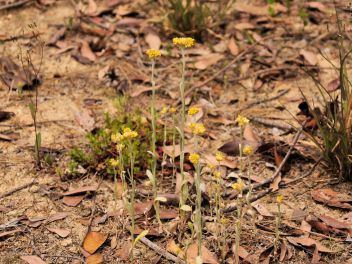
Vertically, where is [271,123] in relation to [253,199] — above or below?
above

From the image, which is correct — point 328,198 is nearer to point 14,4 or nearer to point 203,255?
point 203,255

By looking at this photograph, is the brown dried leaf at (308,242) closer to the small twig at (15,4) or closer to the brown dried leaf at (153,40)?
the brown dried leaf at (153,40)

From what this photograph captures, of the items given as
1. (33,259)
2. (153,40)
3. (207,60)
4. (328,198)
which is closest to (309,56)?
(207,60)

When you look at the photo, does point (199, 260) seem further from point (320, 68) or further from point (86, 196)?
point (320, 68)

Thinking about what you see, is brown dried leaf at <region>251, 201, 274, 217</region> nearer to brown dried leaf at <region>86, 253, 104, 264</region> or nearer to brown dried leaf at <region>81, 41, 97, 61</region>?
brown dried leaf at <region>86, 253, 104, 264</region>

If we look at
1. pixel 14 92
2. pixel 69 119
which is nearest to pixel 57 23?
pixel 14 92

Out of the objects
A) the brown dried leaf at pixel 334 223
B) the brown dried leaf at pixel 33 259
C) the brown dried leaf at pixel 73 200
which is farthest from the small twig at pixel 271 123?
the brown dried leaf at pixel 33 259

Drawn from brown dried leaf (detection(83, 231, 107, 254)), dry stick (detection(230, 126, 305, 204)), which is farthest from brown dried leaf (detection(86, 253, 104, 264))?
dry stick (detection(230, 126, 305, 204))
